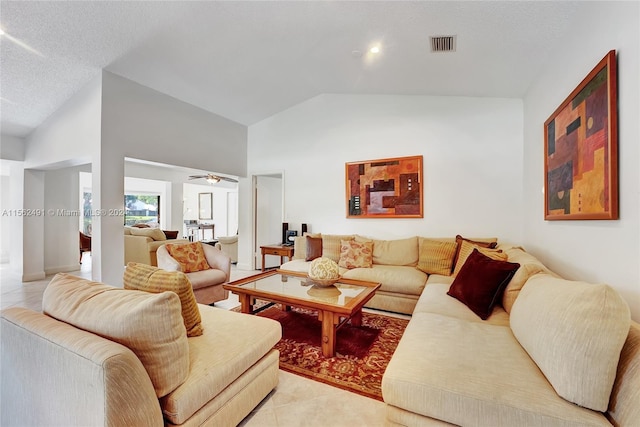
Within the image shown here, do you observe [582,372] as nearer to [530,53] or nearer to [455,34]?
[455,34]

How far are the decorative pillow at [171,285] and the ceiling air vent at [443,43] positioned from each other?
2.84 metres

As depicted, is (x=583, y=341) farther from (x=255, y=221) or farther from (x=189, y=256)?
(x=255, y=221)

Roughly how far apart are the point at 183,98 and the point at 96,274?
2.76 metres

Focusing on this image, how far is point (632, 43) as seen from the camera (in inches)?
54.2

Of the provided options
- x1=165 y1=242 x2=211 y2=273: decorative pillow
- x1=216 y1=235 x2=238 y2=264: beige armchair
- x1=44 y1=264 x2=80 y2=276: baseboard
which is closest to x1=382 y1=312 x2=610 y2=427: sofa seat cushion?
x1=165 y1=242 x2=211 y2=273: decorative pillow

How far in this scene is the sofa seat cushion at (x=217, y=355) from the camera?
109 centimetres

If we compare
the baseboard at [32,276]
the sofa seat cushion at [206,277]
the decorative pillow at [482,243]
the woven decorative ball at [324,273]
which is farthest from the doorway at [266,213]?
the baseboard at [32,276]

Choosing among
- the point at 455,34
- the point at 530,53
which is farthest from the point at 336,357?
the point at 530,53

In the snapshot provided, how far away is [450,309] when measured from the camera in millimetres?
2016

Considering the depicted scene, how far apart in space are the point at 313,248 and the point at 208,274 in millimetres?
1534

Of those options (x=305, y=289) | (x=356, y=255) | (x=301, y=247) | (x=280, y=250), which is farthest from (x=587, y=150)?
(x=280, y=250)

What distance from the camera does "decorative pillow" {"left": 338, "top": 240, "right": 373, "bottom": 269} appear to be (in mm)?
3545

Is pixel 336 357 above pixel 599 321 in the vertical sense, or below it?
below

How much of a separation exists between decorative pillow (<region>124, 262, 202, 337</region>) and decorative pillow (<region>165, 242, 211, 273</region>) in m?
1.54
